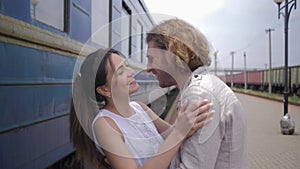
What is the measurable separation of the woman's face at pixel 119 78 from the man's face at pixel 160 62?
0.13m

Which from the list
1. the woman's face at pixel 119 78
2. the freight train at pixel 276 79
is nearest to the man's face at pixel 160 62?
the woman's face at pixel 119 78

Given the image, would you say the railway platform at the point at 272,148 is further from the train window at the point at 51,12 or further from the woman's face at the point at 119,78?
the woman's face at the point at 119,78

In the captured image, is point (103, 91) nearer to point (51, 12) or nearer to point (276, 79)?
point (51, 12)

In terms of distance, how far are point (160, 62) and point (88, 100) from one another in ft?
1.15

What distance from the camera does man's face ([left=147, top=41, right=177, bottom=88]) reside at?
1195mm

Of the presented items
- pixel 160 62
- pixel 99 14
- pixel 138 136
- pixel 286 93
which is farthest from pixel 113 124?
pixel 286 93

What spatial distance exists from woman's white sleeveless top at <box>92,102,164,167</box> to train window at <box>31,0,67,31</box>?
4.00 ft

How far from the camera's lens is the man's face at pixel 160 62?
1.20 meters

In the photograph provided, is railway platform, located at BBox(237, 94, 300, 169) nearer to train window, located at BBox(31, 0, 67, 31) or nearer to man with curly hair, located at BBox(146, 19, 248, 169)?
train window, located at BBox(31, 0, 67, 31)

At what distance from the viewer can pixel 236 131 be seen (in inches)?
47.1

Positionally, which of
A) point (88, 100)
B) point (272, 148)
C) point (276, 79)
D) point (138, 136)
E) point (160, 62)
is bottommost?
point (272, 148)

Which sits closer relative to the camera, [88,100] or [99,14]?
[88,100]

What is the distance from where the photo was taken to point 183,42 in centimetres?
119

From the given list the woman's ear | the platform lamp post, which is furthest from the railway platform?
the woman's ear
